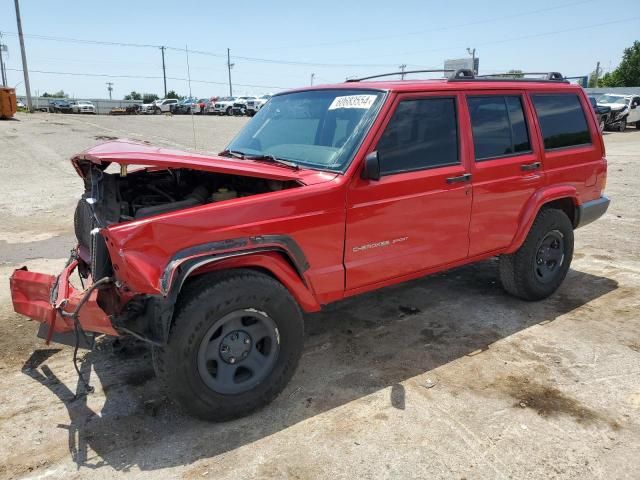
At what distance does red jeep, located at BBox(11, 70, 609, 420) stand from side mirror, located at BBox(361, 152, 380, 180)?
0.02m

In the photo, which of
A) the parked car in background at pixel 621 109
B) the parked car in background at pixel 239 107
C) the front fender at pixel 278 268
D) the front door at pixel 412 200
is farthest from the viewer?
the parked car in background at pixel 239 107

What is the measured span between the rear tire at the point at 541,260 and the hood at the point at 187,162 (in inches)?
90.2

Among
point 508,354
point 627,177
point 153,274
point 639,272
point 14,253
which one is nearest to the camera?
point 153,274

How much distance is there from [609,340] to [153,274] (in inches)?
141

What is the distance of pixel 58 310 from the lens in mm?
3055

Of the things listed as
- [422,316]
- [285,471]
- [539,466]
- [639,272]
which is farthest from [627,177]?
[285,471]

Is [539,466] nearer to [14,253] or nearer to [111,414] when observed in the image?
[111,414]

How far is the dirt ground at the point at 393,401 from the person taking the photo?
2.68 metres

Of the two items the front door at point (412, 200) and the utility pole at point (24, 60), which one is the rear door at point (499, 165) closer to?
the front door at point (412, 200)

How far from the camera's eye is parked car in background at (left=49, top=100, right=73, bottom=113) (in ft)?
153

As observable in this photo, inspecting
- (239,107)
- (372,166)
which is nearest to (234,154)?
(372,166)

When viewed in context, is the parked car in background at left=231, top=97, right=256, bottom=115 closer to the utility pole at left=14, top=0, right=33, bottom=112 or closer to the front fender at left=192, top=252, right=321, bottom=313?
the utility pole at left=14, top=0, right=33, bottom=112

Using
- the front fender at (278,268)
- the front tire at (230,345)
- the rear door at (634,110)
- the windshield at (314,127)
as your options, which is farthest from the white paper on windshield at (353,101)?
the rear door at (634,110)

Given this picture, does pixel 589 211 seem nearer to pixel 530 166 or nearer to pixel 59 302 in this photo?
pixel 530 166
